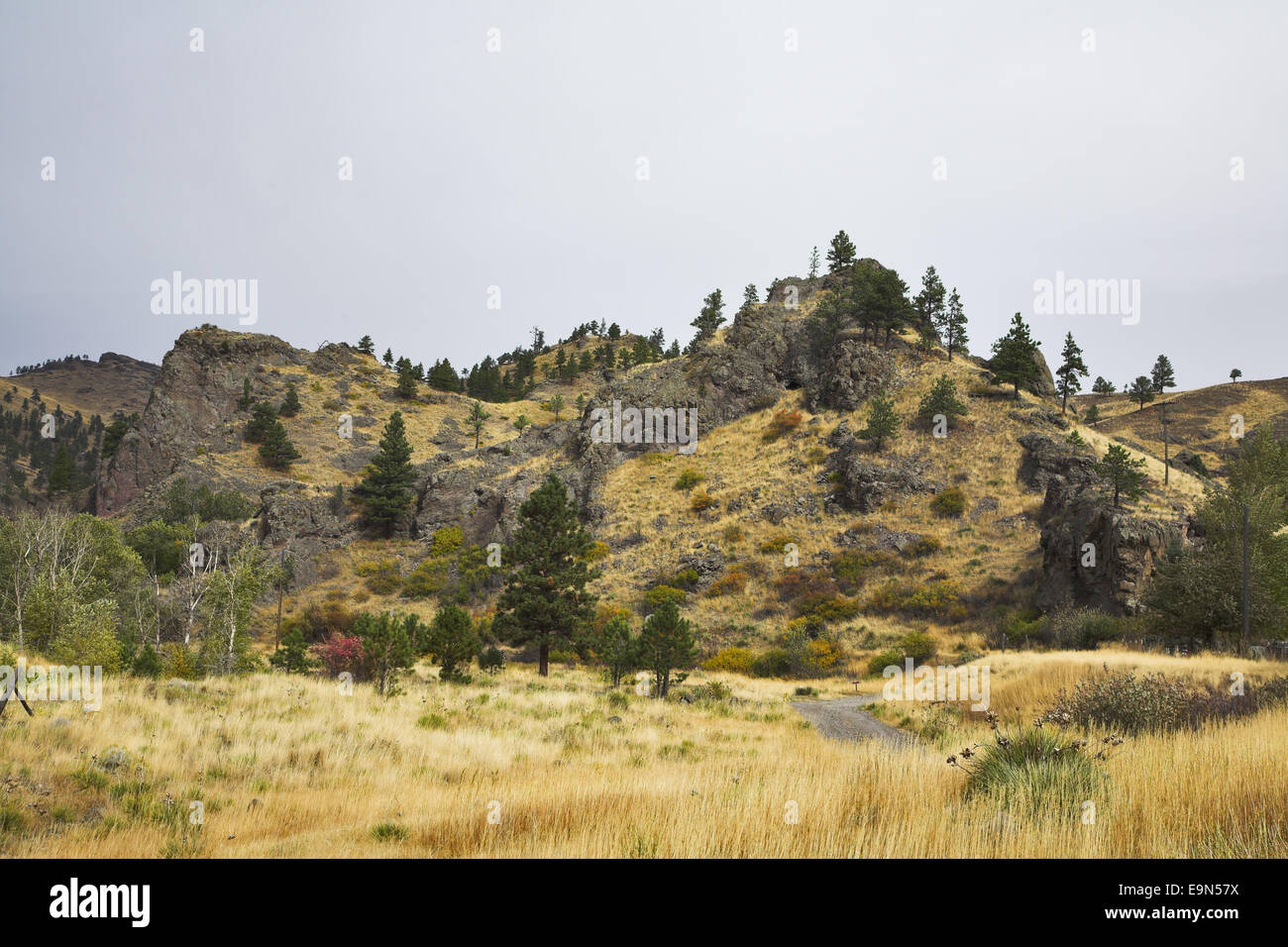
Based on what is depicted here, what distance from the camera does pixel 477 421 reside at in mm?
98250

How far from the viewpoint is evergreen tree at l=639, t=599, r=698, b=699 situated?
25.7m

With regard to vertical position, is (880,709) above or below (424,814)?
below

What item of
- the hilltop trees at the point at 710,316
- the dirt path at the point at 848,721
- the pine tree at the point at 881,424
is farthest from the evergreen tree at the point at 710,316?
the dirt path at the point at 848,721

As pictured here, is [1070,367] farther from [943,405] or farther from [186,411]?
[186,411]

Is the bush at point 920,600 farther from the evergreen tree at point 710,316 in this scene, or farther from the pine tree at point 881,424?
the evergreen tree at point 710,316

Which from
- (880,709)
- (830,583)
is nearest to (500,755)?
(880,709)

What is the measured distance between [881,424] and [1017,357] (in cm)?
1843

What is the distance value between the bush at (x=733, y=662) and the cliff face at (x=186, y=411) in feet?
248

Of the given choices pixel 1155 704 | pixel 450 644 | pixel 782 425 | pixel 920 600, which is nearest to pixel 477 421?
pixel 782 425

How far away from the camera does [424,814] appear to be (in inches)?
267

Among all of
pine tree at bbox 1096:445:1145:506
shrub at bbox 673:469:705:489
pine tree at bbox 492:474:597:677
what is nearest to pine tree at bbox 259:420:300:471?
shrub at bbox 673:469:705:489

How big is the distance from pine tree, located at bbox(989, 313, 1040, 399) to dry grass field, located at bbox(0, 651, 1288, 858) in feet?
221
